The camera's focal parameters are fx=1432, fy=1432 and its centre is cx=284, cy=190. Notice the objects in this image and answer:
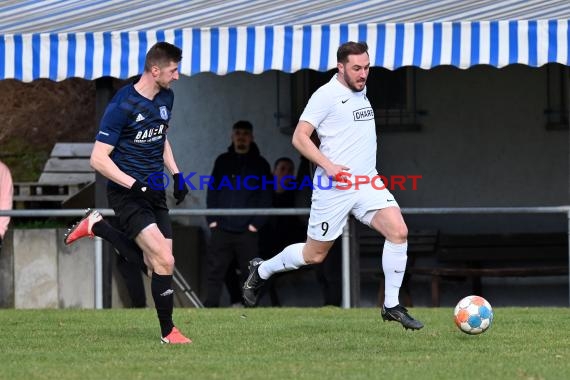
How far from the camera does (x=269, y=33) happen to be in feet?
39.8

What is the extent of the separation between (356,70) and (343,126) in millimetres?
374

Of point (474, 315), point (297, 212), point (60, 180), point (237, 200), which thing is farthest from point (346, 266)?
point (60, 180)

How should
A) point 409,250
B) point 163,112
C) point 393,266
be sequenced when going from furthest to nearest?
point 409,250, point 393,266, point 163,112

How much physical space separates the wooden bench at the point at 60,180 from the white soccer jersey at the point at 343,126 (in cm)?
673

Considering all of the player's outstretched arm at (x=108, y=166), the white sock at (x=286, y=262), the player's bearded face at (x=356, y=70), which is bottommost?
the white sock at (x=286, y=262)

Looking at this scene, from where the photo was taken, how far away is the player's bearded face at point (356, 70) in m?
9.16

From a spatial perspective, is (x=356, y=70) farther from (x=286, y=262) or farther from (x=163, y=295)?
(x=163, y=295)

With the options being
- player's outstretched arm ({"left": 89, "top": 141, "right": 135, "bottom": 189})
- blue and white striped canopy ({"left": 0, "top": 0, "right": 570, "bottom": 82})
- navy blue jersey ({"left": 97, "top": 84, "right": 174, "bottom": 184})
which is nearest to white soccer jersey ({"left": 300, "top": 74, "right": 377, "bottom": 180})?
navy blue jersey ({"left": 97, "top": 84, "right": 174, "bottom": 184})

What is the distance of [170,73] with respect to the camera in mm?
8641

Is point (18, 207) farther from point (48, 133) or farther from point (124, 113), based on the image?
point (124, 113)

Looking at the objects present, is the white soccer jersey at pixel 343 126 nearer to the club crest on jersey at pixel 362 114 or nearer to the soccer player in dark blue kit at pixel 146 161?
the club crest on jersey at pixel 362 114

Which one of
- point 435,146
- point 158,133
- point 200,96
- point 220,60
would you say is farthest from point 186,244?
point 158,133

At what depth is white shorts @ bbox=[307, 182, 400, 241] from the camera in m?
9.26

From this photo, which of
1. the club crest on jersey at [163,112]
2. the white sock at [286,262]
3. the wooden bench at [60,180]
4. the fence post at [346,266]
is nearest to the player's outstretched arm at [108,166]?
the club crest on jersey at [163,112]
